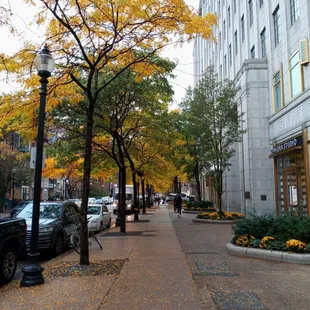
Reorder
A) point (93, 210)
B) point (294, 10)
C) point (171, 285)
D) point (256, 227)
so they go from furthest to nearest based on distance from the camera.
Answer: point (93, 210)
point (294, 10)
point (256, 227)
point (171, 285)

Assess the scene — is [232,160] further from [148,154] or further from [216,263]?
[216,263]

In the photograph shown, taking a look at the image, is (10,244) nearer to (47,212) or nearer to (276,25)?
(47,212)

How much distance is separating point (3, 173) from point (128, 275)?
2938cm

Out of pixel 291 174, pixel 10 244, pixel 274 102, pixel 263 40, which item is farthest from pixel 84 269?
pixel 263 40

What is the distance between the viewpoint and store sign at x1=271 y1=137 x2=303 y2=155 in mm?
15511

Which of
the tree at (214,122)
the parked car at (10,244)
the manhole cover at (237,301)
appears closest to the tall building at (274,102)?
the tree at (214,122)

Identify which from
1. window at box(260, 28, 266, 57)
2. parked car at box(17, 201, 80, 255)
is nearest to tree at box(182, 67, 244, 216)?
window at box(260, 28, 266, 57)

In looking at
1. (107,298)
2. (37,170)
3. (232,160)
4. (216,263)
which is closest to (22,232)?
(37,170)

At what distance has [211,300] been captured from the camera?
544cm

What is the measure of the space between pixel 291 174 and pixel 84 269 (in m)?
12.9

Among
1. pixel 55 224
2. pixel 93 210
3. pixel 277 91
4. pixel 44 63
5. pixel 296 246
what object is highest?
pixel 277 91

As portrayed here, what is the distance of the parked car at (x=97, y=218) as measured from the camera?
1636cm

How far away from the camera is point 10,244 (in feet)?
25.5

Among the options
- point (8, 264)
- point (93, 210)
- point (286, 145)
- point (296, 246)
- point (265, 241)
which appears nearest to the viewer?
point (8, 264)
